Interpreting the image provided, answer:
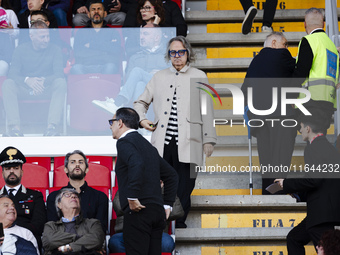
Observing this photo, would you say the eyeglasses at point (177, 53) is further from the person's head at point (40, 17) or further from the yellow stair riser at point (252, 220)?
the person's head at point (40, 17)

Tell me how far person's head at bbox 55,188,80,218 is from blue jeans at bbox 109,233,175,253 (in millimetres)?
333

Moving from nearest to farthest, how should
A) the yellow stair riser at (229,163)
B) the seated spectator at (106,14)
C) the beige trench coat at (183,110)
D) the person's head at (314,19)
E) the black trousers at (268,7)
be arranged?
the beige trench coat at (183,110), the person's head at (314,19), the yellow stair riser at (229,163), the black trousers at (268,7), the seated spectator at (106,14)

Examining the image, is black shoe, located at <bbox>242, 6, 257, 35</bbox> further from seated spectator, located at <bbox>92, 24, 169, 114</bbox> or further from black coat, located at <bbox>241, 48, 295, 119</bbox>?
black coat, located at <bbox>241, 48, 295, 119</bbox>

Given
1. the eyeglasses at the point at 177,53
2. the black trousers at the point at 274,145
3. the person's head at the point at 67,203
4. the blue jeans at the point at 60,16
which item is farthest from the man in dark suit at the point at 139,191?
the blue jeans at the point at 60,16

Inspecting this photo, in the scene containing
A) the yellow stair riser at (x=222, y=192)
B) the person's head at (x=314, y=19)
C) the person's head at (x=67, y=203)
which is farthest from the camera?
the yellow stair riser at (x=222, y=192)

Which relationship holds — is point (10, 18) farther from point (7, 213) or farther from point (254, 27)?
point (7, 213)

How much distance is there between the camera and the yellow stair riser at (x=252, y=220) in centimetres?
648

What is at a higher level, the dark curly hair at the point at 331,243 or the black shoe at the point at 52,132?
the black shoe at the point at 52,132

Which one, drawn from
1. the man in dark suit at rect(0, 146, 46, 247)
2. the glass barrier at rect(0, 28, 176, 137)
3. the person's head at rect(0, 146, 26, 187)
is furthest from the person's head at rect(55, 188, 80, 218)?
the glass barrier at rect(0, 28, 176, 137)

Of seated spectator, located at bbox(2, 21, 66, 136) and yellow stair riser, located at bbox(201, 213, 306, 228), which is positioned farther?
seated spectator, located at bbox(2, 21, 66, 136)

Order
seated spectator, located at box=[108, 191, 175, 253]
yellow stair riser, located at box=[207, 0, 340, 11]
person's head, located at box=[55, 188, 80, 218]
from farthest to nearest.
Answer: yellow stair riser, located at box=[207, 0, 340, 11]
person's head, located at box=[55, 188, 80, 218]
seated spectator, located at box=[108, 191, 175, 253]

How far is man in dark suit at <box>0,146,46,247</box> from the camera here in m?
6.10

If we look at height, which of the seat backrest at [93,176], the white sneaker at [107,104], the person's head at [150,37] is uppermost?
the person's head at [150,37]

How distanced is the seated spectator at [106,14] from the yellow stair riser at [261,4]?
132cm
